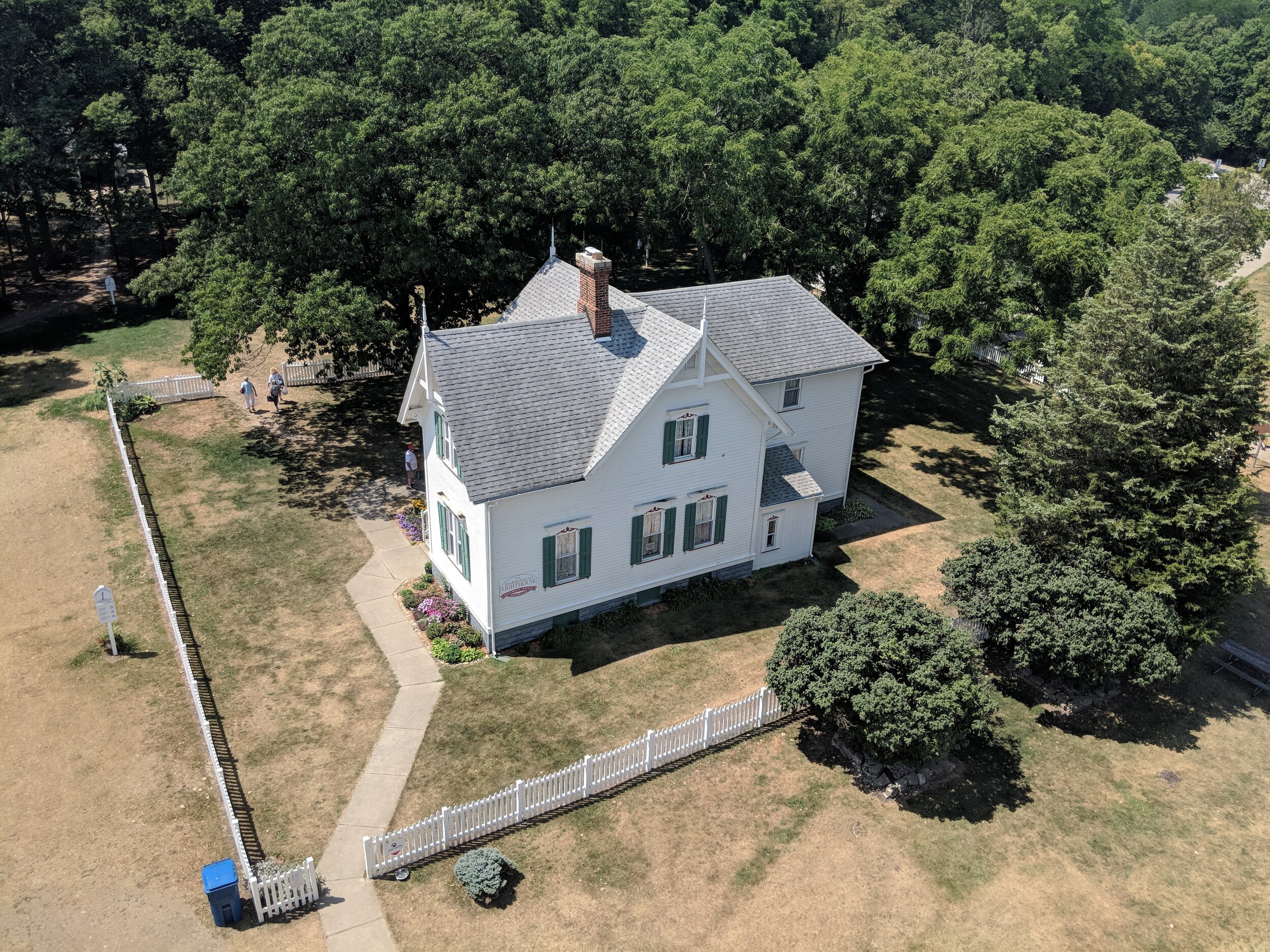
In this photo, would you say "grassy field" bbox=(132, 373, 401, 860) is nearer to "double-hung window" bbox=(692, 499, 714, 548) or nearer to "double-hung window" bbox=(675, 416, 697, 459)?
"double-hung window" bbox=(692, 499, 714, 548)

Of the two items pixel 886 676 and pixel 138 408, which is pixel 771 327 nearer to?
pixel 886 676

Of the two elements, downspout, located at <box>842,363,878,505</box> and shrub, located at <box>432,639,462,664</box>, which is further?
downspout, located at <box>842,363,878,505</box>

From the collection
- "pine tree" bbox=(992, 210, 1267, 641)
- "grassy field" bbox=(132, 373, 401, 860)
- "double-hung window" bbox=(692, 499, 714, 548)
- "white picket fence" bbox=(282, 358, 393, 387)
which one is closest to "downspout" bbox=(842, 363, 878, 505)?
"pine tree" bbox=(992, 210, 1267, 641)

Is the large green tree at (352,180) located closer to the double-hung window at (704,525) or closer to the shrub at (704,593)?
the double-hung window at (704,525)

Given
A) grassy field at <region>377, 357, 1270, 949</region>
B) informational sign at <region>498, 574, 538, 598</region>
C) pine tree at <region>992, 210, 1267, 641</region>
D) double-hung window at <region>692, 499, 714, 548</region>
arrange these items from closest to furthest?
grassy field at <region>377, 357, 1270, 949</region>, pine tree at <region>992, 210, 1267, 641</region>, informational sign at <region>498, 574, 538, 598</region>, double-hung window at <region>692, 499, 714, 548</region>

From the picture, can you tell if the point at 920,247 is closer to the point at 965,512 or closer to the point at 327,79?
the point at 965,512

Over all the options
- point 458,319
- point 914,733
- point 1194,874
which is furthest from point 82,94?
point 1194,874

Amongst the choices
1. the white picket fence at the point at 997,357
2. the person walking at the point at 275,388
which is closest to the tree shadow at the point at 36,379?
the person walking at the point at 275,388
